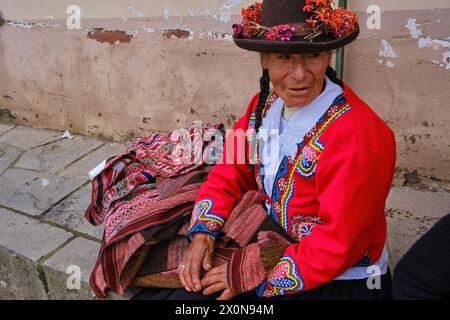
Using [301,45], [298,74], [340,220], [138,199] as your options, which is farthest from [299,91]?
[138,199]

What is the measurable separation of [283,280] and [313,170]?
15.3 inches

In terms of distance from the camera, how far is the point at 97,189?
2291 millimetres

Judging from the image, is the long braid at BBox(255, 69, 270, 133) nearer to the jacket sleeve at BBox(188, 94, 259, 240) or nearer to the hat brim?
the jacket sleeve at BBox(188, 94, 259, 240)

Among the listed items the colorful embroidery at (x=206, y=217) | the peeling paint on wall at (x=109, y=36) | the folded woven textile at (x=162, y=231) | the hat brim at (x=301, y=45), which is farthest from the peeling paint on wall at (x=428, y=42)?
the peeling paint on wall at (x=109, y=36)

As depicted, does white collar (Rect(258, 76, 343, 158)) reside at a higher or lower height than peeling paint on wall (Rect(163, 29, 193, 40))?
lower

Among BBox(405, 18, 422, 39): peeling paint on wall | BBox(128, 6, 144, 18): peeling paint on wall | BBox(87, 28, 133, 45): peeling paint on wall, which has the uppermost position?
BBox(128, 6, 144, 18): peeling paint on wall

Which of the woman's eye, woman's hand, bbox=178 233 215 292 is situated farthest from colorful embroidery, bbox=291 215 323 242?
the woman's eye

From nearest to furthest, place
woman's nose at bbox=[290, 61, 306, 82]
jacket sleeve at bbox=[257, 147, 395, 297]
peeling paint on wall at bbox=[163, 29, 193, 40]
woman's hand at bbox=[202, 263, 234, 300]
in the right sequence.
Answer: jacket sleeve at bbox=[257, 147, 395, 297] → woman's nose at bbox=[290, 61, 306, 82] → woman's hand at bbox=[202, 263, 234, 300] → peeling paint on wall at bbox=[163, 29, 193, 40]

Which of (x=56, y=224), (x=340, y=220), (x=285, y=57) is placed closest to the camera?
(x=340, y=220)

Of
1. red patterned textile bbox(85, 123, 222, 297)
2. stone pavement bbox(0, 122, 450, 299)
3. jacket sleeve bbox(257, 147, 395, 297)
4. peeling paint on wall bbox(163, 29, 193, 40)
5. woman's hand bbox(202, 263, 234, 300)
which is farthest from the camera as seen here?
peeling paint on wall bbox(163, 29, 193, 40)

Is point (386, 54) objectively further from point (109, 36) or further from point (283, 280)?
point (109, 36)

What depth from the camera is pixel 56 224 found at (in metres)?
3.02

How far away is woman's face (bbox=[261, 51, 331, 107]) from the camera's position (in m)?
1.64

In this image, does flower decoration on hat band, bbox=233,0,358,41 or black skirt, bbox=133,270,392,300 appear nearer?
flower decoration on hat band, bbox=233,0,358,41
